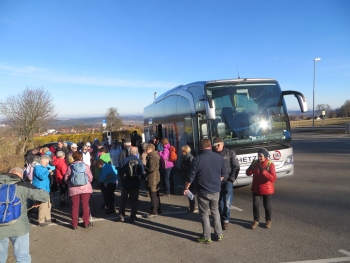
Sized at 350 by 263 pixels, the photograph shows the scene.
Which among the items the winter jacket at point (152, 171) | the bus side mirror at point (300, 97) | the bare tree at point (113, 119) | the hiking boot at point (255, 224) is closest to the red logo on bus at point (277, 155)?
the bus side mirror at point (300, 97)

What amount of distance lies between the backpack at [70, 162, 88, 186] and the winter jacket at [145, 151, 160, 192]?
1.42 m

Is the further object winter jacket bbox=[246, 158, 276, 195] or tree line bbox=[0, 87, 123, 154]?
tree line bbox=[0, 87, 123, 154]

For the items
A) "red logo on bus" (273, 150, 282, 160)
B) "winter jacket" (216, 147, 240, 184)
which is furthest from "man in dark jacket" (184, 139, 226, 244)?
"red logo on bus" (273, 150, 282, 160)

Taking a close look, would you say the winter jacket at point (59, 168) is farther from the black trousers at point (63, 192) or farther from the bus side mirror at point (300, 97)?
the bus side mirror at point (300, 97)

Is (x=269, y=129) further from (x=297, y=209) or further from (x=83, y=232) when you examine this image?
(x=83, y=232)

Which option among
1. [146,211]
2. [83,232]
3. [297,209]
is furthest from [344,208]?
[83,232]

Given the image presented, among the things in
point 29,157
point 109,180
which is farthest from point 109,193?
point 29,157

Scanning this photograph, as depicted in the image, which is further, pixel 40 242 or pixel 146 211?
pixel 146 211

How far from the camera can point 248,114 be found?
818cm

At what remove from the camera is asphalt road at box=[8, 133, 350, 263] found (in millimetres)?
4676

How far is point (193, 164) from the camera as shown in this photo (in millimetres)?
5020

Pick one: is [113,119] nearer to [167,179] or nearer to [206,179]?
[167,179]

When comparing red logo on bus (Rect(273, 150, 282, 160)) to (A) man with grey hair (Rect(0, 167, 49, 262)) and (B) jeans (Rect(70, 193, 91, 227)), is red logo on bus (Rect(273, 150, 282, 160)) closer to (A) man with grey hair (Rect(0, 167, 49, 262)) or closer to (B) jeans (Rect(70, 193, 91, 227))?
(B) jeans (Rect(70, 193, 91, 227))

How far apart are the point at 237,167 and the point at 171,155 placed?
11.2 feet
